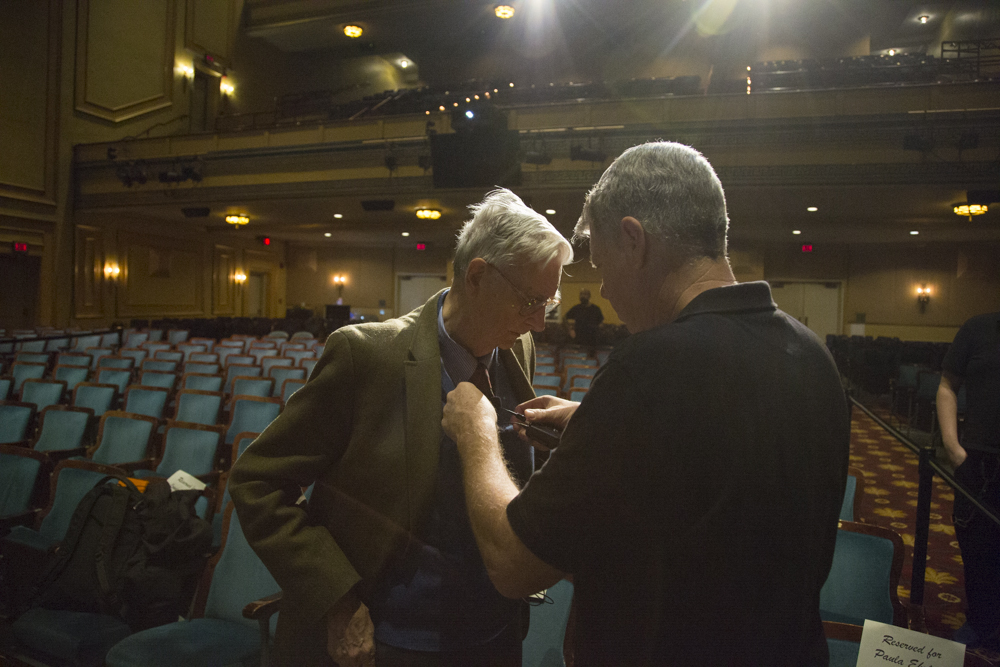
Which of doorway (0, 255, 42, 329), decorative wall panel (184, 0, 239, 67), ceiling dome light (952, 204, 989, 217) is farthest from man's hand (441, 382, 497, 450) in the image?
decorative wall panel (184, 0, 239, 67)

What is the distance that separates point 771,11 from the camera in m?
14.2

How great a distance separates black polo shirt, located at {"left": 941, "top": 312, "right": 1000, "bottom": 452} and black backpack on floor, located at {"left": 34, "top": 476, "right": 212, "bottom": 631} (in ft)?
9.35

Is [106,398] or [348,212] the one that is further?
[348,212]

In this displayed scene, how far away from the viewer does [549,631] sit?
1.68 metres

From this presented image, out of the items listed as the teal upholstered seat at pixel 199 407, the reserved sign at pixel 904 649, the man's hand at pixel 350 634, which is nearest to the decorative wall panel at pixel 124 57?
the teal upholstered seat at pixel 199 407

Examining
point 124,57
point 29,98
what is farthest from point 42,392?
point 124,57

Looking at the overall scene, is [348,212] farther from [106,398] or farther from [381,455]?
[381,455]

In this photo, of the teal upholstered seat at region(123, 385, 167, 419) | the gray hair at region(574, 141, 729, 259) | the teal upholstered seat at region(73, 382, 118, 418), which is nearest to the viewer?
→ the gray hair at region(574, 141, 729, 259)

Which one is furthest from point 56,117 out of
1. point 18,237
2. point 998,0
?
point 998,0

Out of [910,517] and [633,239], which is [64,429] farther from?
[910,517]

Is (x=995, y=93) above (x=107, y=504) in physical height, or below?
above

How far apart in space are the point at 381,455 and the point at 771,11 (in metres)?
16.8

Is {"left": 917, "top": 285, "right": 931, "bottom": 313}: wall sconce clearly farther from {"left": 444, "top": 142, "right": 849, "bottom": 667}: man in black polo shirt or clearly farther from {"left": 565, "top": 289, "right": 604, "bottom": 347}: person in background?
{"left": 444, "top": 142, "right": 849, "bottom": 667}: man in black polo shirt

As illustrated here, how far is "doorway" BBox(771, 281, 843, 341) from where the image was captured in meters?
15.2
